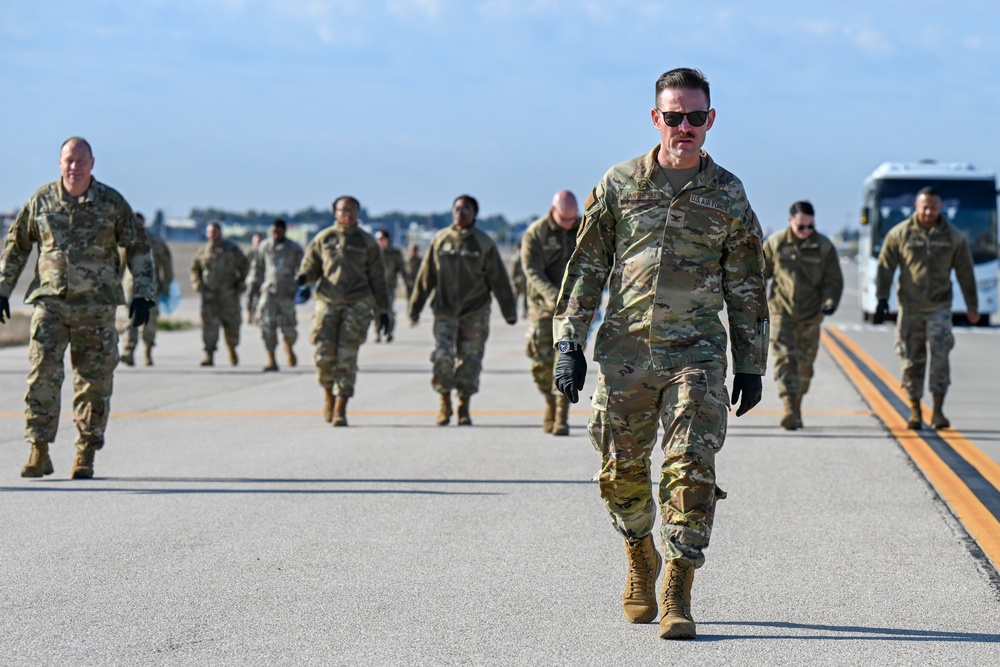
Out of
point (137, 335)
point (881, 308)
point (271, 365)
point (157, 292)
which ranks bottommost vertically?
point (271, 365)

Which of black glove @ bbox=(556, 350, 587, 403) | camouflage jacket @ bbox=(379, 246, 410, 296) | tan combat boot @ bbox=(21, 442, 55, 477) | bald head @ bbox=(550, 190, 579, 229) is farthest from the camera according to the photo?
camouflage jacket @ bbox=(379, 246, 410, 296)

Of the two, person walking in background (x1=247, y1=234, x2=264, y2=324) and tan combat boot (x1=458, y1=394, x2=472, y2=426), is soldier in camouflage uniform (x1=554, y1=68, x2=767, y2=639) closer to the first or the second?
tan combat boot (x1=458, y1=394, x2=472, y2=426)

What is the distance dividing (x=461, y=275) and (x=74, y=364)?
4.17 metres

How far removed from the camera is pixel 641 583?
5688mm

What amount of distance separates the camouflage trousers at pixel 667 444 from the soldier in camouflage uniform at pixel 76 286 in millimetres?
4238

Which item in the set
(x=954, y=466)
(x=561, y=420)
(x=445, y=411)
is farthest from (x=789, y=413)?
(x=445, y=411)

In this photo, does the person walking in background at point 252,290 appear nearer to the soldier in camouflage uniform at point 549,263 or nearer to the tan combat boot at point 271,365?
the tan combat boot at point 271,365

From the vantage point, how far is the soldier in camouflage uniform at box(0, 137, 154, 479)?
9164mm

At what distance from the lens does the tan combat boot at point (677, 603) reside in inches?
212

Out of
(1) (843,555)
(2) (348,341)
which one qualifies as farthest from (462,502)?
(2) (348,341)

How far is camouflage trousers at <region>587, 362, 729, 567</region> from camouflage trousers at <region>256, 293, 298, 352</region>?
13.9 m

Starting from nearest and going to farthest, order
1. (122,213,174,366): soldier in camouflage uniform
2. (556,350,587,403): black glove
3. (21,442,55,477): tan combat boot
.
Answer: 1. (556,350,587,403): black glove
2. (21,442,55,477): tan combat boot
3. (122,213,174,366): soldier in camouflage uniform

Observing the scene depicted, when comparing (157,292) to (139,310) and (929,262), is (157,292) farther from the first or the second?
(139,310)

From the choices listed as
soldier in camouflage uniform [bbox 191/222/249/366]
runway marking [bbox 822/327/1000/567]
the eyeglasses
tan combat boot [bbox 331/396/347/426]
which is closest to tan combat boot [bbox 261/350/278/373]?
soldier in camouflage uniform [bbox 191/222/249/366]
